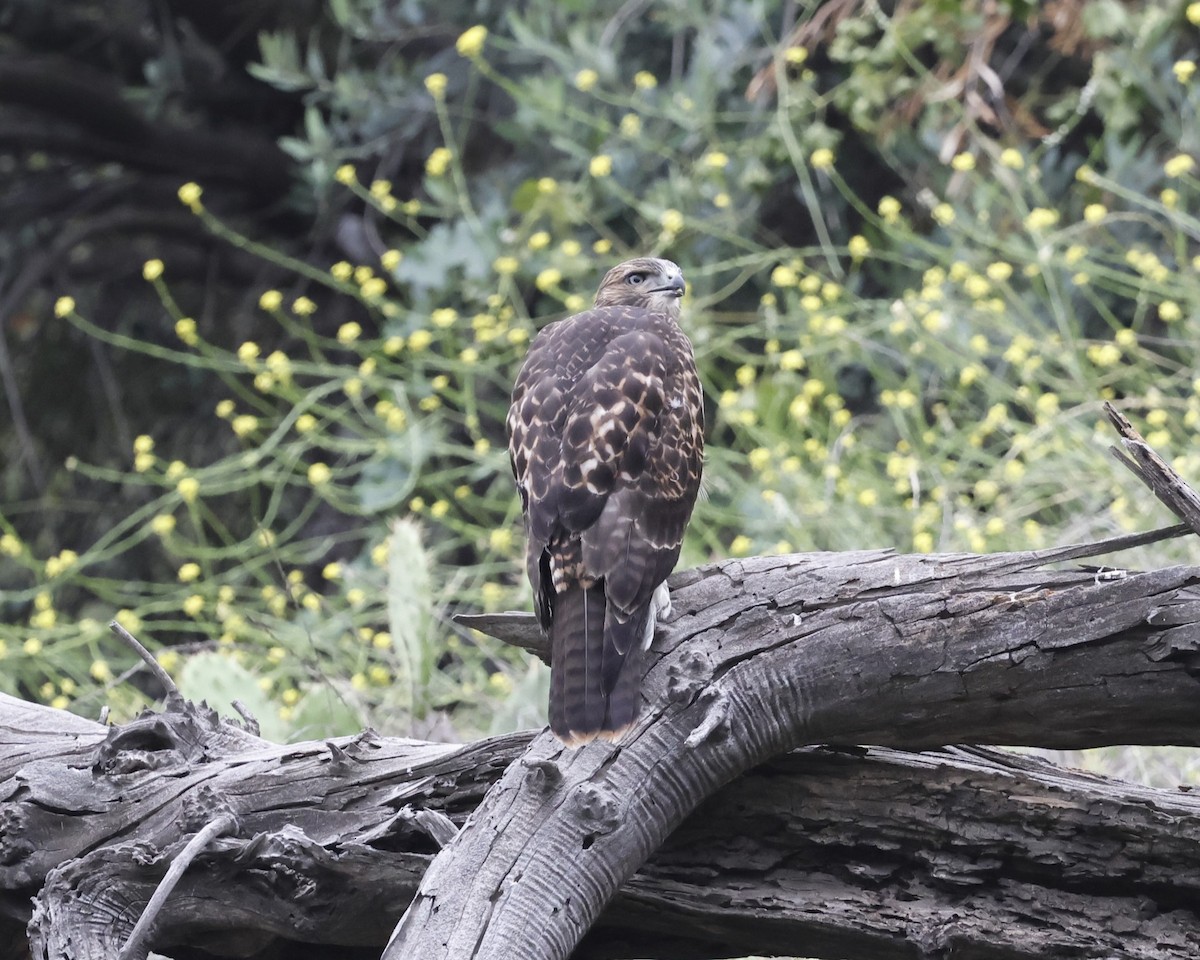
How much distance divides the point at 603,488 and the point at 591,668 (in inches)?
14.0

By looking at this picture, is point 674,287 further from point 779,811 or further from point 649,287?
point 779,811

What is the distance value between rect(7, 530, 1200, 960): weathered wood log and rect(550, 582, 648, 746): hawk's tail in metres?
0.04

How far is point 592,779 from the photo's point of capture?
2139 millimetres

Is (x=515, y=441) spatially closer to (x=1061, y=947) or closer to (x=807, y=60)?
(x=1061, y=947)

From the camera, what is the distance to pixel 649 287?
140 inches

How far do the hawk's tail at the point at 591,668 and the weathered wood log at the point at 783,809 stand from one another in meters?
0.04

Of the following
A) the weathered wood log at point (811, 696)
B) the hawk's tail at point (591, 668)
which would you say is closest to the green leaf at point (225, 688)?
the hawk's tail at point (591, 668)

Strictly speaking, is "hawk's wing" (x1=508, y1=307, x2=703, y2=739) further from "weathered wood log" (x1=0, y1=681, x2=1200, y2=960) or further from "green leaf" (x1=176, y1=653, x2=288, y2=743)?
"green leaf" (x1=176, y1=653, x2=288, y2=743)

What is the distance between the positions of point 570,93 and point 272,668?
2503 millimetres

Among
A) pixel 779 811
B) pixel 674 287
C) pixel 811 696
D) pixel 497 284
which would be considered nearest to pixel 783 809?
pixel 779 811

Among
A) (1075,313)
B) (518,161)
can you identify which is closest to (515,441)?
(1075,313)

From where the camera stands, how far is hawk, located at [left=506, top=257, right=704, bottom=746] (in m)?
2.25

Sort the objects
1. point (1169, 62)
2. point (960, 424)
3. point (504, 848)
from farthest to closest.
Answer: point (960, 424) < point (1169, 62) < point (504, 848)

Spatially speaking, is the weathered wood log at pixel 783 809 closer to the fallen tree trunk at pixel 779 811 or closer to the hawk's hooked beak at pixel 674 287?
the fallen tree trunk at pixel 779 811
